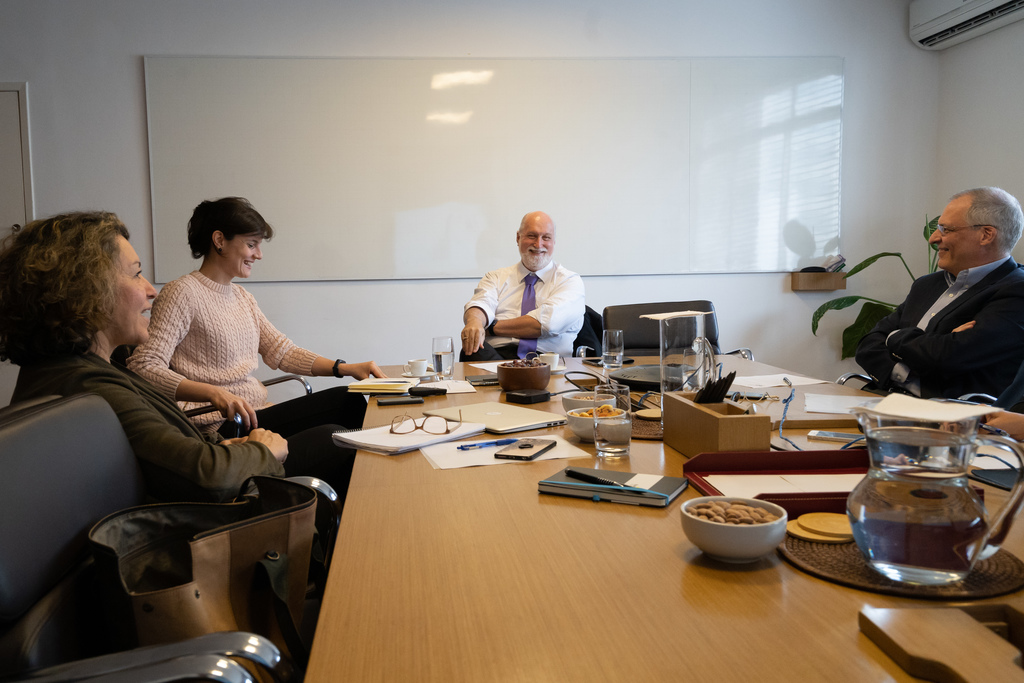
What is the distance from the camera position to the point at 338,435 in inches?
62.2

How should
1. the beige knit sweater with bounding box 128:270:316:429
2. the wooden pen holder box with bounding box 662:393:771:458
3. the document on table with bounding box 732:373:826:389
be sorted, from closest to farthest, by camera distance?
the wooden pen holder box with bounding box 662:393:771:458 < the document on table with bounding box 732:373:826:389 < the beige knit sweater with bounding box 128:270:316:429

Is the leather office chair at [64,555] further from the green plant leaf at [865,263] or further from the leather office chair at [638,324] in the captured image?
the green plant leaf at [865,263]

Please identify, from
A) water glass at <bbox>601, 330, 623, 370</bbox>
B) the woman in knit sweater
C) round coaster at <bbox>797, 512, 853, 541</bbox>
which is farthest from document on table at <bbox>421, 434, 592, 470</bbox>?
the woman in knit sweater

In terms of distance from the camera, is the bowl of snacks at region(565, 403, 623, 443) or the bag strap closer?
the bag strap

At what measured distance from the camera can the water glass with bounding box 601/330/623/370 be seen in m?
2.38

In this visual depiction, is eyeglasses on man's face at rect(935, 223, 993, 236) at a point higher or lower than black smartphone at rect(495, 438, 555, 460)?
higher

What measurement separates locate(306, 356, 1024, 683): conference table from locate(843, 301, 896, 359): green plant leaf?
4075mm

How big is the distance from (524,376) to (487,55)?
324 cm

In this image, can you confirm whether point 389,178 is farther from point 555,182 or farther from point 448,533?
point 448,533

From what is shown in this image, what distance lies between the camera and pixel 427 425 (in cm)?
168

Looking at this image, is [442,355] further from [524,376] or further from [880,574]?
[880,574]

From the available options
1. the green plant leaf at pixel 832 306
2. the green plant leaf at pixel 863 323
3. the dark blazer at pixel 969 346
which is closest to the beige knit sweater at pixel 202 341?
the dark blazer at pixel 969 346

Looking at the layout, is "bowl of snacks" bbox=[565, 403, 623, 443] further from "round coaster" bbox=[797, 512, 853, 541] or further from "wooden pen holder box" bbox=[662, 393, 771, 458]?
"round coaster" bbox=[797, 512, 853, 541]

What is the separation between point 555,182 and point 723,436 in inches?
145
